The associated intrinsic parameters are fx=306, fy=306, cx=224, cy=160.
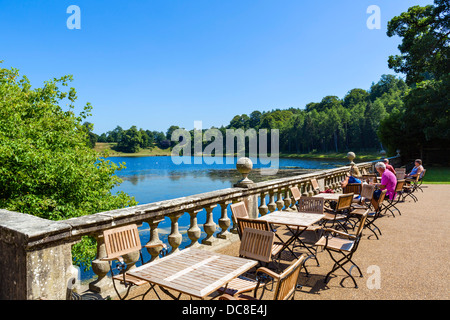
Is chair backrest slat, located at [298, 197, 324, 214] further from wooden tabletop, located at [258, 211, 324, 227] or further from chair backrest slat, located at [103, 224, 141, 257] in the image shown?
chair backrest slat, located at [103, 224, 141, 257]

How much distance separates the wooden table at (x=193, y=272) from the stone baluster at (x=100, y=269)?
0.85m

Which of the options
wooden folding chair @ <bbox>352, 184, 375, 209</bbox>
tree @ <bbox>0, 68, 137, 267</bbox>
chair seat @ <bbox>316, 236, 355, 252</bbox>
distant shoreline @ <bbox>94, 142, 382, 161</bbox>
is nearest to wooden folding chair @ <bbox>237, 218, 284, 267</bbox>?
chair seat @ <bbox>316, 236, 355, 252</bbox>

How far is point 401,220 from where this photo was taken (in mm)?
7812

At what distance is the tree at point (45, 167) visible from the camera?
9.51 meters

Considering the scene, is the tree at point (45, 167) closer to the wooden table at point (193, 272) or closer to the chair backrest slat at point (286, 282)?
the wooden table at point (193, 272)

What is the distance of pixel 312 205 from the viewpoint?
621 cm

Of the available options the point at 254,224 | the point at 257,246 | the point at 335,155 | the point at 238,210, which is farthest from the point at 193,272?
the point at 335,155

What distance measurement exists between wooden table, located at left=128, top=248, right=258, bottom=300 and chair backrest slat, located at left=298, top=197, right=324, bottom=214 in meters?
3.43

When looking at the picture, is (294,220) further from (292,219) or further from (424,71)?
(424,71)

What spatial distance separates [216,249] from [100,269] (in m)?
2.25

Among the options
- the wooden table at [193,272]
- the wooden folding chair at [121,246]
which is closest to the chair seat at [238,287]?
the wooden table at [193,272]

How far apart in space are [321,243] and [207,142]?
123 metres

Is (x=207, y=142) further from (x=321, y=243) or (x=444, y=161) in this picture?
(x=321, y=243)

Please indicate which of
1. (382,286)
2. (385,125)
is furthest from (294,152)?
(382,286)
